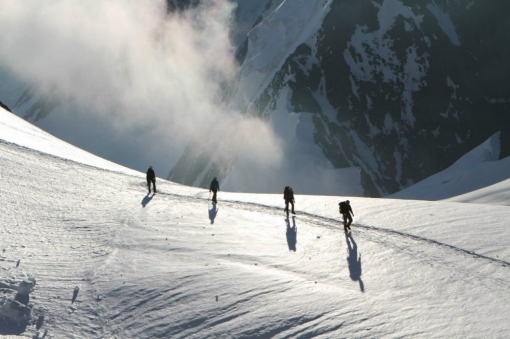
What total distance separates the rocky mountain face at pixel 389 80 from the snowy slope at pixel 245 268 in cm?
6234

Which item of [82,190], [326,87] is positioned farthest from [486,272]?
[326,87]

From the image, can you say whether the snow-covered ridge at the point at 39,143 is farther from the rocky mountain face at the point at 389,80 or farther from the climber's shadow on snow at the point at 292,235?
the rocky mountain face at the point at 389,80

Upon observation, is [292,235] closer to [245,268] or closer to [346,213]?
[346,213]

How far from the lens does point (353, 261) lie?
17953 millimetres

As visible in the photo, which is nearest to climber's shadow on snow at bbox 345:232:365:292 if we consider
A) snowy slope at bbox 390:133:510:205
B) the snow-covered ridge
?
the snow-covered ridge

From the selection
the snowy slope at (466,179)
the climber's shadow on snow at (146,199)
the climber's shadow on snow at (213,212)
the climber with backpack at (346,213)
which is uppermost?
the snowy slope at (466,179)

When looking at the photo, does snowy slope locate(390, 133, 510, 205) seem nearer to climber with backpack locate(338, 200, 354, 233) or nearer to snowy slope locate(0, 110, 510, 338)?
climber with backpack locate(338, 200, 354, 233)

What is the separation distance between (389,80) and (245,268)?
9036 centimetres

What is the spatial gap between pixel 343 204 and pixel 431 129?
81062mm

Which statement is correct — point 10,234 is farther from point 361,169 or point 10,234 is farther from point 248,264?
point 361,169

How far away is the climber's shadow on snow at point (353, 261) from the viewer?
16.4 meters

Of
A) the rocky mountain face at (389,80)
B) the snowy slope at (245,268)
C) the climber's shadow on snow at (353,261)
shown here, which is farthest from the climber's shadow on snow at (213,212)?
the rocky mountain face at (389,80)

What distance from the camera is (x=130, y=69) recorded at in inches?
7515

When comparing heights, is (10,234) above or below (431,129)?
below
